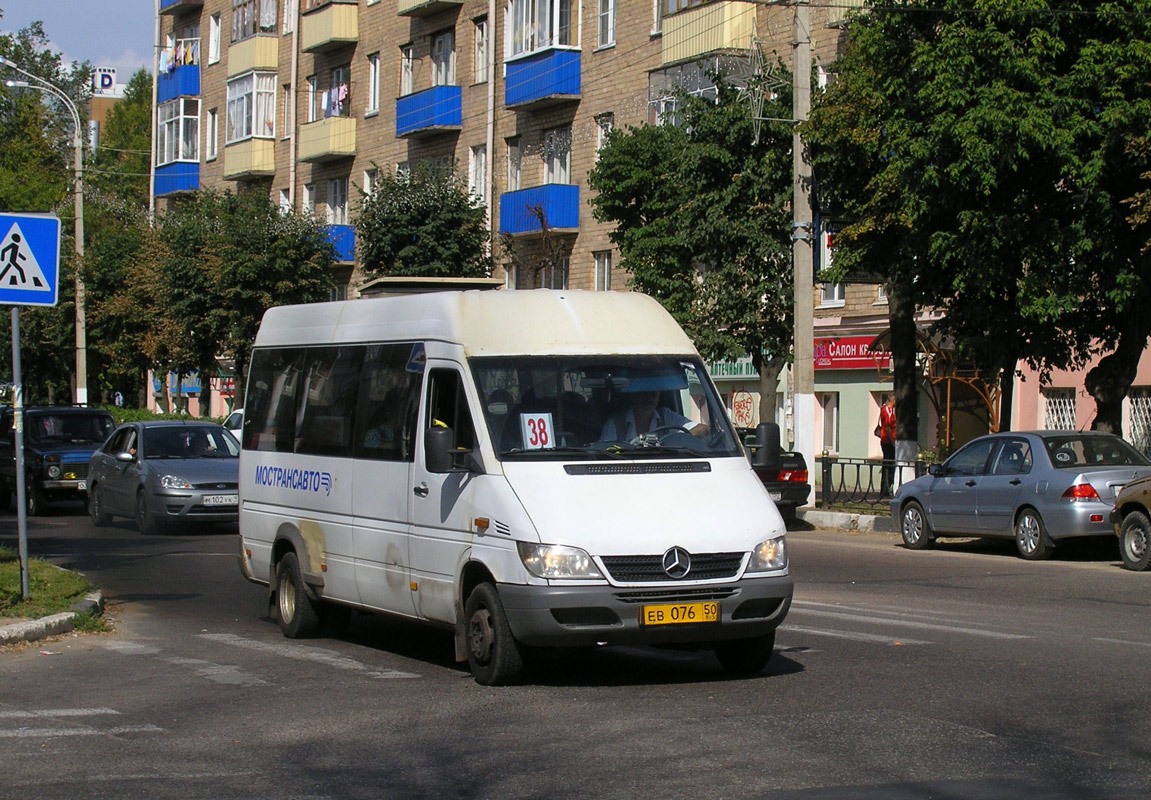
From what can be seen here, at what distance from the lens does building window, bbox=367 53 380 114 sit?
51781 millimetres

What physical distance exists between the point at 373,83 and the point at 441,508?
144ft

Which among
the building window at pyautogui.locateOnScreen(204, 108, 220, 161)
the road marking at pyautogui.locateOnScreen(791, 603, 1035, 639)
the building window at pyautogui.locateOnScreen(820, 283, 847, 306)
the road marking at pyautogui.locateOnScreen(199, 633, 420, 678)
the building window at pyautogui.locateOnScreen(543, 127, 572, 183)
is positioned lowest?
the road marking at pyautogui.locateOnScreen(199, 633, 420, 678)

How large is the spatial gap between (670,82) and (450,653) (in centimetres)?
2794

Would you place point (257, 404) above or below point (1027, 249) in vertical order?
below

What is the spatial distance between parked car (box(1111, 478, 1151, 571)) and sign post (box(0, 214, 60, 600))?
11.1 meters

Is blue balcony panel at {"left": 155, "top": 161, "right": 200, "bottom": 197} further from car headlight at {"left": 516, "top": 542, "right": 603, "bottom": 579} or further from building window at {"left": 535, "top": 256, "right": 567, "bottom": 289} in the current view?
car headlight at {"left": 516, "top": 542, "right": 603, "bottom": 579}

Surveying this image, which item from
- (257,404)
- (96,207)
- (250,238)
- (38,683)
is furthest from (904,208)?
(96,207)

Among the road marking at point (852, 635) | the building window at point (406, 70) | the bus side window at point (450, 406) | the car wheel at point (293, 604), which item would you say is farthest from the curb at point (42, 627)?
the building window at point (406, 70)

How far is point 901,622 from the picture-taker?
12352 millimetres

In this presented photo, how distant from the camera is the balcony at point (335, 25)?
52.2 metres

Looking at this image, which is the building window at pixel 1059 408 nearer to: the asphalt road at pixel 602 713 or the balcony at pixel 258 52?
the asphalt road at pixel 602 713

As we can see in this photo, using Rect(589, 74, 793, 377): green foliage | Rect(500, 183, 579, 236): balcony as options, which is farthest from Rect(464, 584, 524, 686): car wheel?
Rect(500, 183, 579, 236): balcony

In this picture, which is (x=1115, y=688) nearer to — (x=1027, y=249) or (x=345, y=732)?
(x=345, y=732)

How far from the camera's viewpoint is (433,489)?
32.6 ft
